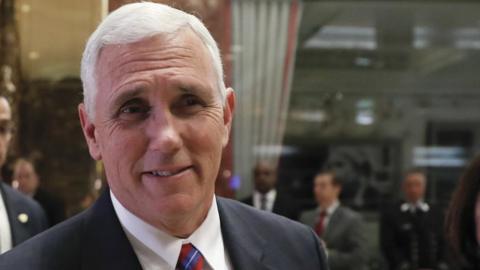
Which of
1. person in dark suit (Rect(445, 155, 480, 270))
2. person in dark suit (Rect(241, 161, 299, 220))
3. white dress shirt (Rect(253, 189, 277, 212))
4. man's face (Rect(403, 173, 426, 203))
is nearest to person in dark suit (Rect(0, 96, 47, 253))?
person in dark suit (Rect(445, 155, 480, 270))

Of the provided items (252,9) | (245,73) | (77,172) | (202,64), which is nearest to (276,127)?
(245,73)

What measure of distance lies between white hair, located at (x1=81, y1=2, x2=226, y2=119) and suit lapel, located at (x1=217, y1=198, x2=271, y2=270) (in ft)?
1.00

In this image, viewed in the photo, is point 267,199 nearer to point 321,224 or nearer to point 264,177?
point 264,177

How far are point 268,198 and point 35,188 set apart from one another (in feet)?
5.98

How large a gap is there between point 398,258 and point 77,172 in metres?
2.81

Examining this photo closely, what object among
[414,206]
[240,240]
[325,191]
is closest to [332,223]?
[325,191]

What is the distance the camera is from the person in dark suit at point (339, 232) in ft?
17.3

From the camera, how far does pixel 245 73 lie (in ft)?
22.7

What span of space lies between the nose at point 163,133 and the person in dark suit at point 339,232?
4.13 metres

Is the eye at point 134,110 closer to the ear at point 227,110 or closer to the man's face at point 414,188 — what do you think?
the ear at point 227,110

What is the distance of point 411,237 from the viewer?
6117mm

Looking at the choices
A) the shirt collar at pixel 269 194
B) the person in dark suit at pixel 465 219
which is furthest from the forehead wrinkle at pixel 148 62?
the shirt collar at pixel 269 194

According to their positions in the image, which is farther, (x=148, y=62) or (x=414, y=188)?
(x=414, y=188)

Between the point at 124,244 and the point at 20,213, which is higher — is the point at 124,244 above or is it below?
above
